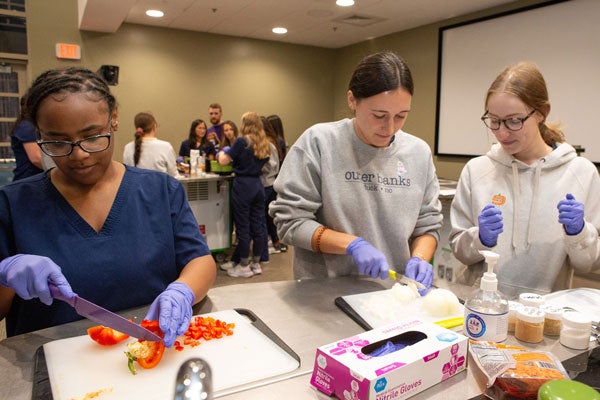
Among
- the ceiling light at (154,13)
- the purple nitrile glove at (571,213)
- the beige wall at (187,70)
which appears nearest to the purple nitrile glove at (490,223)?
the purple nitrile glove at (571,213)

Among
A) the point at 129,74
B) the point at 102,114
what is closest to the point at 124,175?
the point at 102,114

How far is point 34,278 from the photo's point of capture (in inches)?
35.8

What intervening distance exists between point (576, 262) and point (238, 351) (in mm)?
1184

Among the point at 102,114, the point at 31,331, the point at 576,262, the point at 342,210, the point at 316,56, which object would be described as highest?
the point at 316,56

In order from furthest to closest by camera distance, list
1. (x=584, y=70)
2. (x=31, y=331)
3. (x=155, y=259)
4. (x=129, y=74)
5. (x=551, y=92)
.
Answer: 1. (x=129, y=74)
2. (x=551, y=92)
3. (x=584, y=70)
4. (x=155, y=259)
5. (x=31, y=331)

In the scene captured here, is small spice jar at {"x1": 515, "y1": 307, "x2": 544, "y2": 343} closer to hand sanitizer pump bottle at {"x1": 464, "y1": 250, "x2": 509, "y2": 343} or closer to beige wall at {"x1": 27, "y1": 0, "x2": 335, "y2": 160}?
hand sanitizer pump bottle at {"x1": 464, "y1": 250, "x2": 509, "y2": 343}

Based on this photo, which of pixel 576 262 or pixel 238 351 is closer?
pixel 238 351

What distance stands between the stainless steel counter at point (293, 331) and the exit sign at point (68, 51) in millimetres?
5465

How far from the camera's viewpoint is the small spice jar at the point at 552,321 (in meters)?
1.03

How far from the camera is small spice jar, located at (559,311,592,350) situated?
0.98m

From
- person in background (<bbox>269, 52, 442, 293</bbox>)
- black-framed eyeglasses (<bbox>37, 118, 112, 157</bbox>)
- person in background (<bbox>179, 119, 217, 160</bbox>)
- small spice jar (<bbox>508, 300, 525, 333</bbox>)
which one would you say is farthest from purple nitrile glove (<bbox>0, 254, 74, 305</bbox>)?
person in background (<bbox>179, 119, 217, 160</bbox>)

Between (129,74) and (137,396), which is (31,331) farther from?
(129,74)

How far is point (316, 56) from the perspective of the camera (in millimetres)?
7492

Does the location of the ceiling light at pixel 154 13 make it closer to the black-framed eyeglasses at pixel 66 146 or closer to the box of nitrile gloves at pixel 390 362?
the black-framed eyeglasses at pixel 66 146
